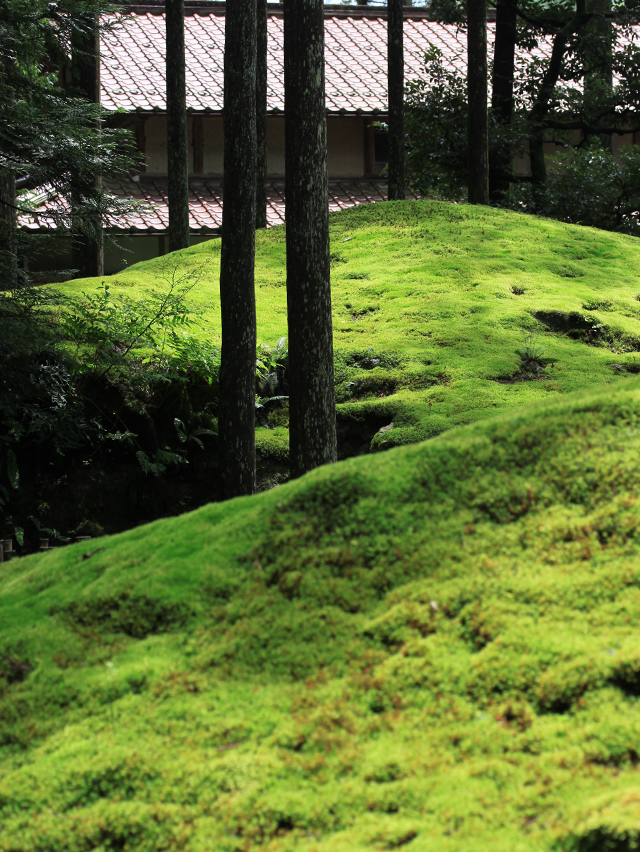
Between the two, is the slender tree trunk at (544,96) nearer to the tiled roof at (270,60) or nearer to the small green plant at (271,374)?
the tiled roof at (270,60)

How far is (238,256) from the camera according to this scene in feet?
24.0

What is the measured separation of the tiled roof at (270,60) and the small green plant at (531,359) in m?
10.6

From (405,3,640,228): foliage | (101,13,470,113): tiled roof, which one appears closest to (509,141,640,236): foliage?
(405,3,640,228): foliage

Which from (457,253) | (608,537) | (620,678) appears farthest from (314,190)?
(457,253)

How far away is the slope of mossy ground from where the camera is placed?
8.90 meters

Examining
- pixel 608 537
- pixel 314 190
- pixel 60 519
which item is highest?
pixel 314 190

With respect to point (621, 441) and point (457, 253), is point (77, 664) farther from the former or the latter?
point (457, 253)

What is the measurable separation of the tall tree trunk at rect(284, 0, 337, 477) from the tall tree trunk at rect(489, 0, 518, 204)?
35.3 ft

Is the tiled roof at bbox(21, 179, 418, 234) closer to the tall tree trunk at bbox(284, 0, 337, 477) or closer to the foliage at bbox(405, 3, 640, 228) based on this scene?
the foliage at bbox(405, 3, 640, 228)

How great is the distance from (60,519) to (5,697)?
5.70m

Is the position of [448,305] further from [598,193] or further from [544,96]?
[544,96]

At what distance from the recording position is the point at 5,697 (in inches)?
98.0

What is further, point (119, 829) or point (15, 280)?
point (15, 280)

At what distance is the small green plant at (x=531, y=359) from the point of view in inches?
374
